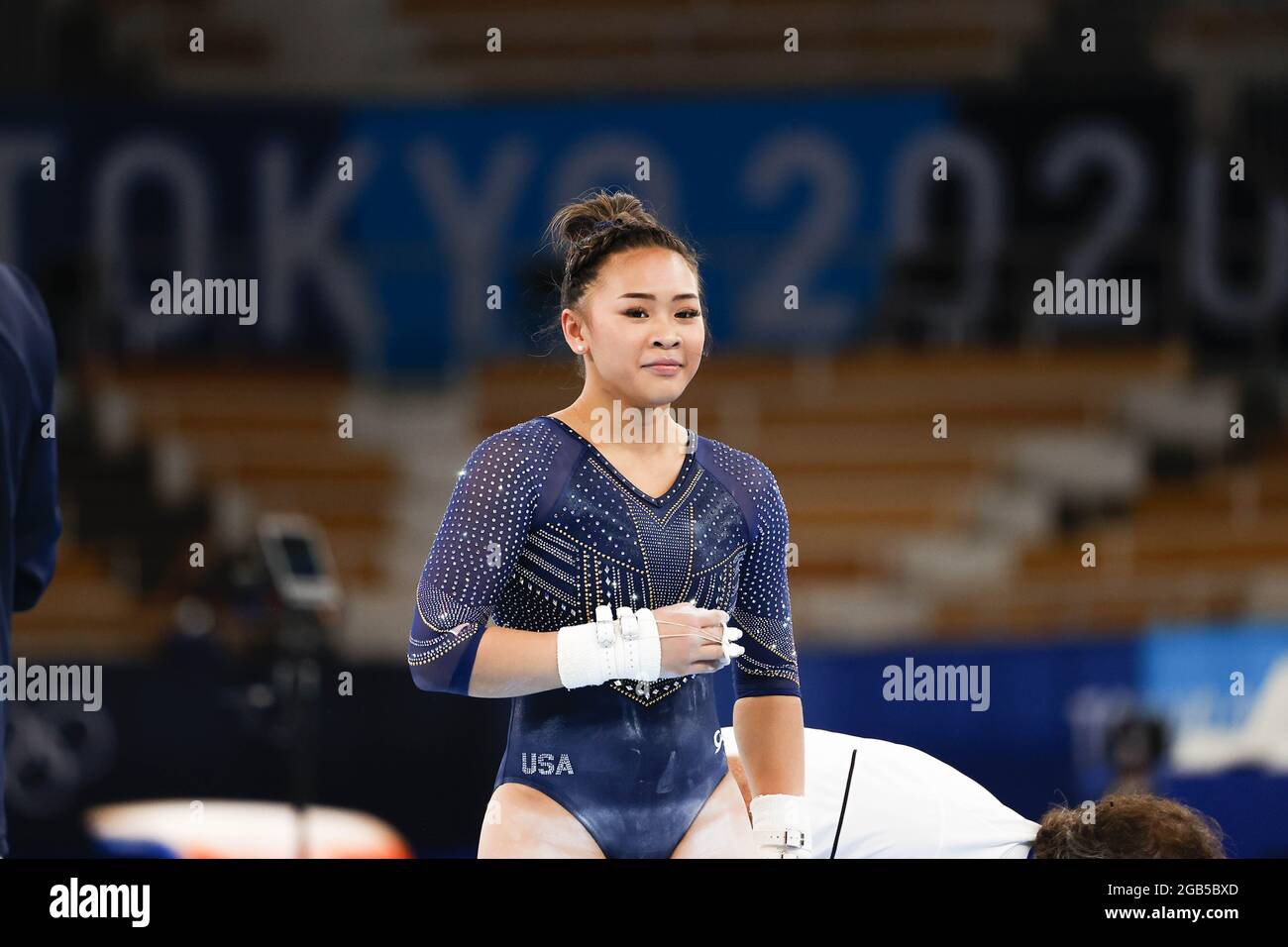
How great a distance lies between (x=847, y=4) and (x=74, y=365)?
4448mm

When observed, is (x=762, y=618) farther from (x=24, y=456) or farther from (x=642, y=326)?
(x=24, y=456)

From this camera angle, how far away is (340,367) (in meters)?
8.66

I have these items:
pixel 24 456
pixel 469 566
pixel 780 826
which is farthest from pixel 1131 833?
pixel 24 456

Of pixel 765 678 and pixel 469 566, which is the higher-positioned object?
pixel 469 566

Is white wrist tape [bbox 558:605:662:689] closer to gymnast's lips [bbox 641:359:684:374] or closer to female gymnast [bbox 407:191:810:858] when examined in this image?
female gymnast [bbox 407:191:810:858]

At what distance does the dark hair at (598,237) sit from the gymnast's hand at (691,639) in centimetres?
50

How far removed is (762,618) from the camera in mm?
2902

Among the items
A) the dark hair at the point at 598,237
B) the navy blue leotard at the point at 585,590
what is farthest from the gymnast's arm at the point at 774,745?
the dark hair at the point at 598,237

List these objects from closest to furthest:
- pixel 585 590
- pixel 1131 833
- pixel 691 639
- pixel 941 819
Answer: pixel 691 639, pixel 585 590, pixel 1131 833, pixel 941 819

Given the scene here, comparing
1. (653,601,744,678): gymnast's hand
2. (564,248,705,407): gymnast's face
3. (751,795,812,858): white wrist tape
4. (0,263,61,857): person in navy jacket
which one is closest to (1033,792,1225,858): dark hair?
(751,795,812,858): white wrist tape

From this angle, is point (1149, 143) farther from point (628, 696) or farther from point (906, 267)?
point (628, 696)

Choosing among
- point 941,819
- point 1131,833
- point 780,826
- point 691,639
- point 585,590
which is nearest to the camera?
point 691,639

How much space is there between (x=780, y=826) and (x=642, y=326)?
2.84 feet

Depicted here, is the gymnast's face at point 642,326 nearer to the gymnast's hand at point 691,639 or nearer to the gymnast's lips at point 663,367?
the gymnast's lips at point 663,367
